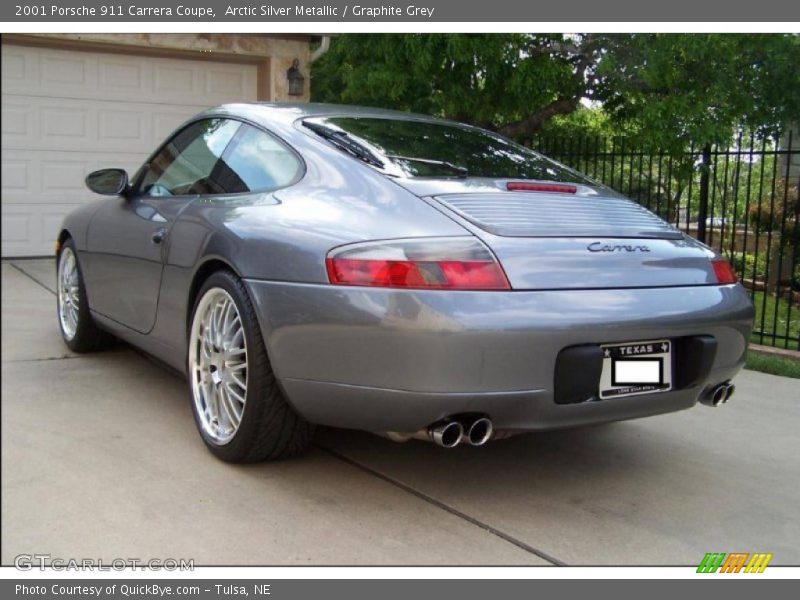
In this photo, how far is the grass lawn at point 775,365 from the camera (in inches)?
230

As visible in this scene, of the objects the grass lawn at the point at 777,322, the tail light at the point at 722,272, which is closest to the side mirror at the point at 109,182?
the tail light at the point at 722,272

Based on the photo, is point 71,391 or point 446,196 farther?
point 71,391

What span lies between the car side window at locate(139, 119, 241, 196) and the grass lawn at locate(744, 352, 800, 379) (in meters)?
Answer: 3.93

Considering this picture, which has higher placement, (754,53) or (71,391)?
(754,53)

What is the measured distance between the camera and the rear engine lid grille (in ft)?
10.1

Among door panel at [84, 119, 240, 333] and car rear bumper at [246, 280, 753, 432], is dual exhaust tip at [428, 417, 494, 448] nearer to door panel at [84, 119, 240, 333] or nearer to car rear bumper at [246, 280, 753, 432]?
car rear bumper at [246, 280, 753, 432]

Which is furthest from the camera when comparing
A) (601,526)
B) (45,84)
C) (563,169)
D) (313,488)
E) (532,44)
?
(45,84)

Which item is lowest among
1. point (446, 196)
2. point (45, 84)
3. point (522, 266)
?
point (522, 266)

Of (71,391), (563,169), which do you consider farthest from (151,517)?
(563,169)

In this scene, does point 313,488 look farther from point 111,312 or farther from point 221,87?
point 221,87

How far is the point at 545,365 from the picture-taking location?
2852mm

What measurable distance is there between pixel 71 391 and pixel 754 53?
5.84 m

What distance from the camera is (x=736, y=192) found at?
24.6ft

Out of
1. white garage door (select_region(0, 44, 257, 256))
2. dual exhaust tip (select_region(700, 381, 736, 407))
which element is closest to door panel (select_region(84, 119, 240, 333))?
dual exhaust tip (select_region(700, 381, 736, 407))
